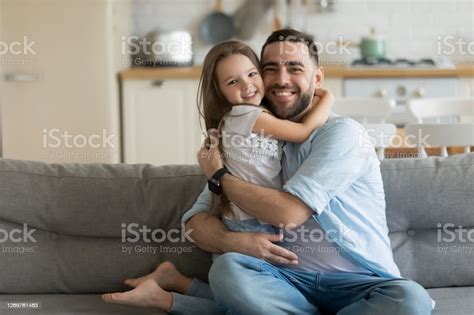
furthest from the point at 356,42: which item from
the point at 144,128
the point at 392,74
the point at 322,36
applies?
the point at 144,128

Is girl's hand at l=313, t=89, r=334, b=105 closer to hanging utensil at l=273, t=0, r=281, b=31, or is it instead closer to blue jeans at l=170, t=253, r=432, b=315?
blue jeans at l=170, t=253, r=432, b=315

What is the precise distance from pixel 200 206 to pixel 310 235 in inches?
13.6

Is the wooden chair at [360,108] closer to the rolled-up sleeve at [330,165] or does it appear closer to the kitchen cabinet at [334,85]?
the kitchen cabinet at [334,85]

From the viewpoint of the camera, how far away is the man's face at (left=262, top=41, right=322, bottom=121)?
2307mm

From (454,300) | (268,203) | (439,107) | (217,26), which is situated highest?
(217,26)

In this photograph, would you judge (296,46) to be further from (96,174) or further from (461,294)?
(461,294)

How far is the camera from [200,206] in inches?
90.9

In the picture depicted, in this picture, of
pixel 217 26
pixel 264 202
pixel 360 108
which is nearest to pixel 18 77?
pixel 217 26

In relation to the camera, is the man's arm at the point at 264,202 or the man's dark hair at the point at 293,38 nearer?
the man's arm at the point at 264,202

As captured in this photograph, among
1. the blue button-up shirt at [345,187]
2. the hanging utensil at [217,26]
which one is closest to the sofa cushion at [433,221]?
the blue button-up shirt at [345,187]

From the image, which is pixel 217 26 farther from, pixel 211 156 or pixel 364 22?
pixel 211 156

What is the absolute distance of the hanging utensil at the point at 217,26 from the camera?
5.61 meters

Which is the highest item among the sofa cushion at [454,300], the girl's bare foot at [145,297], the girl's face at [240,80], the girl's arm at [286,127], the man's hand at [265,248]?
A: the girl's face at [240,80]

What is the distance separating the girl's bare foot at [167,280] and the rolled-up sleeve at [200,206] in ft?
0.49
